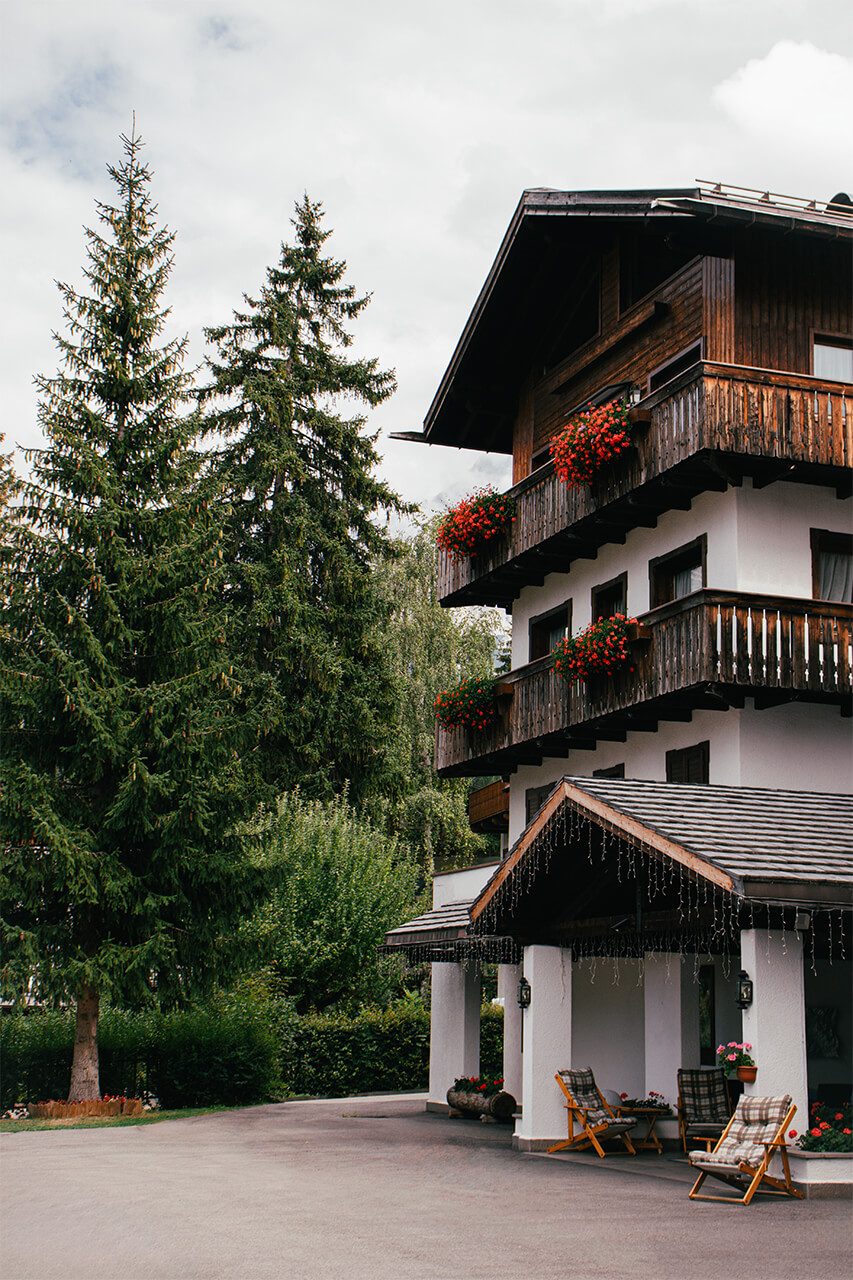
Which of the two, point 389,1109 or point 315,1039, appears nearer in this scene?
point 389,1109

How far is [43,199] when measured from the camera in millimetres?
11203

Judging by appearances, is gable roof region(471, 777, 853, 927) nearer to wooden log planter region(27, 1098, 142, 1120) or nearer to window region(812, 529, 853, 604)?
window region(812, 529, 853, 604)

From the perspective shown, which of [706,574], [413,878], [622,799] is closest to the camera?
[622,799]

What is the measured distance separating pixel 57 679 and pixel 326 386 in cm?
2011

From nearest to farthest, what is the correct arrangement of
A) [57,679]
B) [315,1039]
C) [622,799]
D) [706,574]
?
[622,799] → [706,574] → [57,679] → [315,1039]

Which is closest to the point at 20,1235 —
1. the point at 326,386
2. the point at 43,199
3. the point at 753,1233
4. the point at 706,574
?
the point at 753,1233

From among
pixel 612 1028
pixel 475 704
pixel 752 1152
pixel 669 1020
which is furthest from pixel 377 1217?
pixel 475 704

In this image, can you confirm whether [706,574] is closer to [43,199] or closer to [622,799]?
[622,799]

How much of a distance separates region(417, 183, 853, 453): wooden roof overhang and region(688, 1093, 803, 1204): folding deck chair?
35.6 ft

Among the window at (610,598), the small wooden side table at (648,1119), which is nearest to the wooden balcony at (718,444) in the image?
the window at (610,598)

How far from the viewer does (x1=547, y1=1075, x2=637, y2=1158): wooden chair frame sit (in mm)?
15099

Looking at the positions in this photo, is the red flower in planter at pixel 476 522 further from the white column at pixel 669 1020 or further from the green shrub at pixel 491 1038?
the green shrub at pixel 491 1038

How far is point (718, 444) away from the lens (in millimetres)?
16672

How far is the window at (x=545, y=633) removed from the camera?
22.2 m
